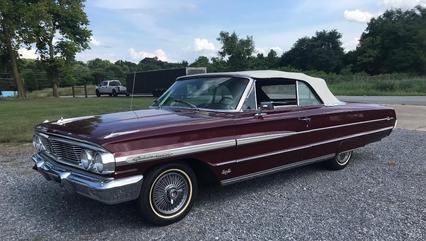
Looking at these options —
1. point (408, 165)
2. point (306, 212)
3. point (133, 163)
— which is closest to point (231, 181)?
point (306, 212)

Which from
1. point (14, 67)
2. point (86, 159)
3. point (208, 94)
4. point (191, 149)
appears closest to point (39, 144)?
point (86, 159)

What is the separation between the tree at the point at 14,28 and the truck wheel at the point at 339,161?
102 feet

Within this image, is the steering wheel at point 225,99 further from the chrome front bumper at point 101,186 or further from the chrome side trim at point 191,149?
the chrome front bumper at point 101,186

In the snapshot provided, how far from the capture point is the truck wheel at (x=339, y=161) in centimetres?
624

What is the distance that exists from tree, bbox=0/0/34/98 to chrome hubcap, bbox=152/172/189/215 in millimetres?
31767

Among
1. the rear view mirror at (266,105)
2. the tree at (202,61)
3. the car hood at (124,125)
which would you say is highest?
the tree at (202,61)

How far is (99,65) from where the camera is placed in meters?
80.1

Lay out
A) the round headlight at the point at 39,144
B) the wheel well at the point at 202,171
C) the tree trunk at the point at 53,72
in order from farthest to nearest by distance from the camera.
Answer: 1. the tree trunk at the point at 53,72
2. the round headlight at the point at 39,144
3. the wheel well at the point at 202,171

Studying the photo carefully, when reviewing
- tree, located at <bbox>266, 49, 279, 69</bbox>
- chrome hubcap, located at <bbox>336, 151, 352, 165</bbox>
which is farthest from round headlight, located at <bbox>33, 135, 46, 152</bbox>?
tree, located at <bbox>266, 49, 279, 69</bbox>

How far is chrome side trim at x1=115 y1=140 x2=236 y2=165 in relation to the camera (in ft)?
12.3

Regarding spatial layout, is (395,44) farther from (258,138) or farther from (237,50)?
(258,138)

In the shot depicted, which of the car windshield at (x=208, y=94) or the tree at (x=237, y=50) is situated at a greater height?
the tree at (x=237, y=50)

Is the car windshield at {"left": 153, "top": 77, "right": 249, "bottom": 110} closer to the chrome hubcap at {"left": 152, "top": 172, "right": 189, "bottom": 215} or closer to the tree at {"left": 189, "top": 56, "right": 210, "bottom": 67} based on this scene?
the chrome hubcap at {"left": 152, "top": 172, "right": 189, "bottom": 215}

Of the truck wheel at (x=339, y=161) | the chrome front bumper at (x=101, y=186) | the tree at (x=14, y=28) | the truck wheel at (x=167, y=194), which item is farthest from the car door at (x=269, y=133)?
the tree at (x=14, y=28)
